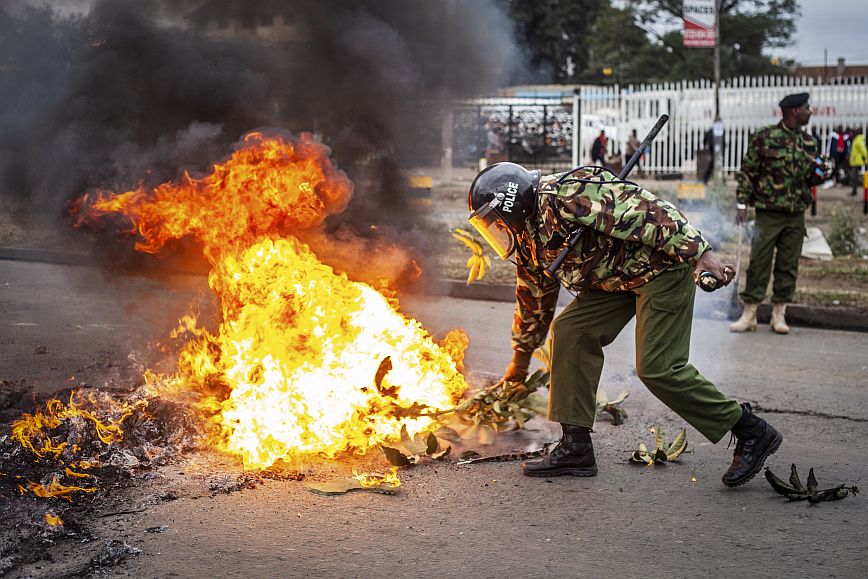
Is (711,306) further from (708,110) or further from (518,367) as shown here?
(708,110)

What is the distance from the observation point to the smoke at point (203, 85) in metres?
6.54

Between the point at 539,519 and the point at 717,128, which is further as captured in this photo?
the point at 717,128

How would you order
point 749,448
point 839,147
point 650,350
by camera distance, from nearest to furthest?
point 650,350 < point 749,448 < point 839,147

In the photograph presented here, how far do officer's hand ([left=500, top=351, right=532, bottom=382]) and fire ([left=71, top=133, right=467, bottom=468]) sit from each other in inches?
16.8

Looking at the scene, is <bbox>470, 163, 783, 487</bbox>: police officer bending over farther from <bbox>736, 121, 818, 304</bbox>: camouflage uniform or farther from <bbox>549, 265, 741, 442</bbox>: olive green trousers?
<bbox>736, 121, 818, 304</bbox>: camouflage uniform

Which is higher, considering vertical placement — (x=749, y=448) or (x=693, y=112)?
(x=693, y=112)

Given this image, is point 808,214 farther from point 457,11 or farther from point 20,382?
point 20,382

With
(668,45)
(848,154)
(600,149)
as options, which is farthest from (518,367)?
(668,45)

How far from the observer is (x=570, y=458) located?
4.30m

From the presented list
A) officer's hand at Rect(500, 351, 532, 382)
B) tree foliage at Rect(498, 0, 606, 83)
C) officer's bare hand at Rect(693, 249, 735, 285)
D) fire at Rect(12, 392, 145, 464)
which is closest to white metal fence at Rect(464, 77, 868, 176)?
tree foliage at Rect(498, 0, 606, 83)

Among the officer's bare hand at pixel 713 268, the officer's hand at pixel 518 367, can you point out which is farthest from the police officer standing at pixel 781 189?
the officer's bare hand at pixel 713 268

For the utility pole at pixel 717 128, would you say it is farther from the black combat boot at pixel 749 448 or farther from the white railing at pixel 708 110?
the black combat boot at pixel 749 448

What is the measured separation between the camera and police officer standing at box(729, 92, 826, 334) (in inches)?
295

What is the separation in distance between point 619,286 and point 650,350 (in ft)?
1.00
